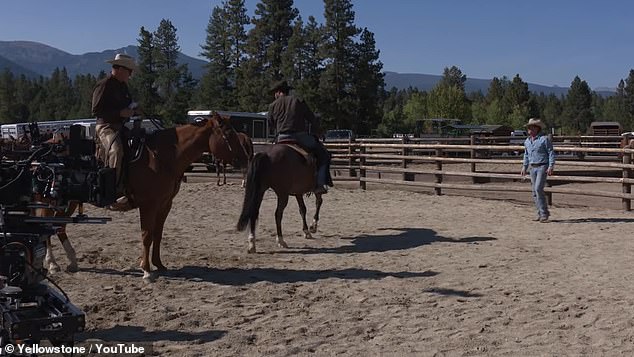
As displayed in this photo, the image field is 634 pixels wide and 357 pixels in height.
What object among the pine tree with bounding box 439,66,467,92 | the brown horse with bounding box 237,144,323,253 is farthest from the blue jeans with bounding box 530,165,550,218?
the pine tree with bounding box 439,66,467,92

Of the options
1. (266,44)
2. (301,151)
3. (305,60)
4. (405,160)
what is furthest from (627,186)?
(266,44)

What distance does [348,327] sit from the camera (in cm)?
491

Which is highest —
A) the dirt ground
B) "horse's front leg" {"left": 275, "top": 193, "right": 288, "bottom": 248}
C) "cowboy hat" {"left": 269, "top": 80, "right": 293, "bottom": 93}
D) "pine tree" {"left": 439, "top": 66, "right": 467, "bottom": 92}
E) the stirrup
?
"pine tree" {"left": 439, "top": 66, "right": 467, "bottom": 92}

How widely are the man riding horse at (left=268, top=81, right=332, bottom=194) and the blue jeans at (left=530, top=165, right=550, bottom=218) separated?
3.61m

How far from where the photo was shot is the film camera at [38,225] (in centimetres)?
347

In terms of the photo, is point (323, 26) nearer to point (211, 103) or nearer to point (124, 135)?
point (211, 103)

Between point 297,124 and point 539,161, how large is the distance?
168 inches

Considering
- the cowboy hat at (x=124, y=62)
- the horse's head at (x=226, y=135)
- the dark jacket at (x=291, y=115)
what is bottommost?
the horse's head at (x=226, y=135)

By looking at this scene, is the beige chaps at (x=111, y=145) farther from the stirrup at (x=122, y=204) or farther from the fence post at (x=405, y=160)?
the fence post at (x=405, y=160)

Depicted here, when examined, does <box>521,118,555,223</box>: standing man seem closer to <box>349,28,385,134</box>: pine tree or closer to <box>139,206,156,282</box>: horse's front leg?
Result: <box>139,206,156,282</box>: horse's front leg

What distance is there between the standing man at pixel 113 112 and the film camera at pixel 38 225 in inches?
79.5

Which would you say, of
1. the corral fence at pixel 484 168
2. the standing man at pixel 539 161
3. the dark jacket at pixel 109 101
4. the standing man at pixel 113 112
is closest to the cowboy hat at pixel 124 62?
the standing man at pixel 113 112

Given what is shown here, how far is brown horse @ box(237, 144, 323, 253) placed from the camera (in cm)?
802

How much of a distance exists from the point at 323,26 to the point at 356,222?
36.4 metres
